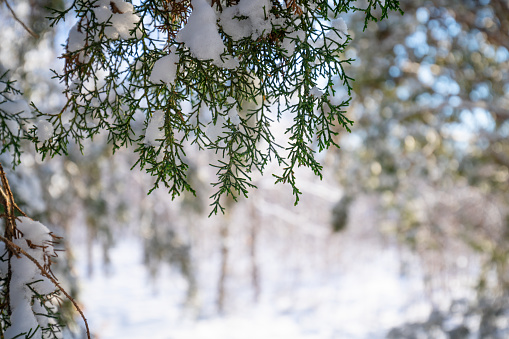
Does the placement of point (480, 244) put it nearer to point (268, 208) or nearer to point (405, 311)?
point (405, 311)

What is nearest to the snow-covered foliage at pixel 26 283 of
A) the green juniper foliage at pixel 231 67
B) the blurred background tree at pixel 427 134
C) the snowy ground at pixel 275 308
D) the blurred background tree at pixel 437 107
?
the green juniper foliage at pixel 231 67

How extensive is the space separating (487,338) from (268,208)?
375 inches

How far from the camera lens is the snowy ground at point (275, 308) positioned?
9797 mm

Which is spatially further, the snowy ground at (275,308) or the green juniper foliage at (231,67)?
the snowy ground at (275,308)

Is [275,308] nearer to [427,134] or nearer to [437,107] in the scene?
[427,134]

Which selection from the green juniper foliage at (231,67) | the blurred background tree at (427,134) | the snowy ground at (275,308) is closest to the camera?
the green juniper foliage at (231,67)

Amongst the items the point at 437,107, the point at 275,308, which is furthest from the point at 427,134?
the point at 275,308

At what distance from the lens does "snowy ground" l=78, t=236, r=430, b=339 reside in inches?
386

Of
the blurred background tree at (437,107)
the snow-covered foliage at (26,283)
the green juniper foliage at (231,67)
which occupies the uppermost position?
the blurred background tree at (437,107)

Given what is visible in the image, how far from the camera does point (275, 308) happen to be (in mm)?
12312

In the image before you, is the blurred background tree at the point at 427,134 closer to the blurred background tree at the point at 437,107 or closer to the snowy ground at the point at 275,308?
the blurred background tree at the point at 437,107

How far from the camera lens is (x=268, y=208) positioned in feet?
45.2

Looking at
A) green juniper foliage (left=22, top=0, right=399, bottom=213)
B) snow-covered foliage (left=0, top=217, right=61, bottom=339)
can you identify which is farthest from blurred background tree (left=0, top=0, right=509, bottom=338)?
green juniper foliage (left=22, top=0, right=399, bottom=213)

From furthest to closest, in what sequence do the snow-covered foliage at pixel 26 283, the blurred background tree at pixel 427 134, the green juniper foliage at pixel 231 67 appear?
1. the blurred background tree at pixel 427 134
2. the snow-covered foliage at pixel 26 283
3. the green juniper foliage at pixel 231 67
